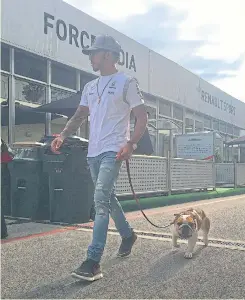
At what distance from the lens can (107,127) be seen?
3.61 m

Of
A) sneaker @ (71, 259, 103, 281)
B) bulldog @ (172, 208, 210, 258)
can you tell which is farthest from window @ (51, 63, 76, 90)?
sneaker @ (71, 259, 103, 281)

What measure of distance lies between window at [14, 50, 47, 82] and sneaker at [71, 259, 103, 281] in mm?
9600

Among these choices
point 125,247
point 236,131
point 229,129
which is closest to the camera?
point 125,247

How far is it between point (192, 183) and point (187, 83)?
12353 mm

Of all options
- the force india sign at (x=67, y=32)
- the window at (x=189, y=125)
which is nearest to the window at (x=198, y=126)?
the window at (x=189, y=125)

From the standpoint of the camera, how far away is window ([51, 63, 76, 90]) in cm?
1328

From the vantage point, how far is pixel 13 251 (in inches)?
163

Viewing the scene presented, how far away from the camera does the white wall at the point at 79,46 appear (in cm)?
1147

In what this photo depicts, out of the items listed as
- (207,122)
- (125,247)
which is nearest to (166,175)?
(125,247)

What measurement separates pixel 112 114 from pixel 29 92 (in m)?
9.23

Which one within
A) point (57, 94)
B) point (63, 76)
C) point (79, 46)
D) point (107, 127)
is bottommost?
point (107, 127)

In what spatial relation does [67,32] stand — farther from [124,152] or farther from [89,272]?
[89,272]

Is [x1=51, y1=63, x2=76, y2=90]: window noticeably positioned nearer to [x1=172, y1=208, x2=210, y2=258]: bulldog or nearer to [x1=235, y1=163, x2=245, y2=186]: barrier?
[x1=235, y1=163, x2=245, y2=186]: barrier

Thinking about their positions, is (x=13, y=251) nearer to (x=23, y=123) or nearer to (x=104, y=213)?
(x=104, y=213)
